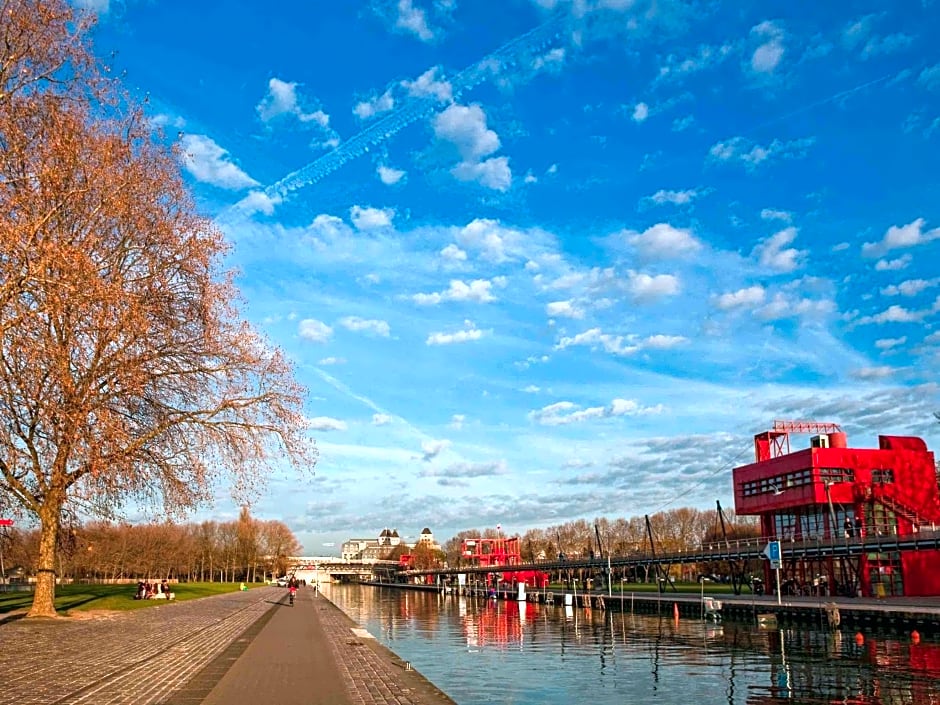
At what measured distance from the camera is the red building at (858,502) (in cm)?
5709

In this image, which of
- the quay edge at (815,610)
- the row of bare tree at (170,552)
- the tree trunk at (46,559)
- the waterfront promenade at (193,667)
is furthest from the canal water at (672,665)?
the row of bare tree at (170,552)

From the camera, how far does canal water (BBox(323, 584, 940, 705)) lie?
21.8 metres

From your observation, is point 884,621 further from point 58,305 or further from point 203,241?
point 58,305

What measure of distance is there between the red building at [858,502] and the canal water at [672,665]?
15911 millimetres

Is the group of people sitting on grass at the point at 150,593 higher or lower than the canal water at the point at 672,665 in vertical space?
higher

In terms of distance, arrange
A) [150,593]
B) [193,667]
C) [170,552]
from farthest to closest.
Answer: [170,552], [150,593], [193,667]

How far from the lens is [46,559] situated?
3241 cm

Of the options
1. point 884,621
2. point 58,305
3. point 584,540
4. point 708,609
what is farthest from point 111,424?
point 584,540

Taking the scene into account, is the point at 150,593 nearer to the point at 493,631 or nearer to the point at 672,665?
the point at 493,631

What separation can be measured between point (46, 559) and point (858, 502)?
55.4 meters

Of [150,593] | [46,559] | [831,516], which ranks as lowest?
[150,593]

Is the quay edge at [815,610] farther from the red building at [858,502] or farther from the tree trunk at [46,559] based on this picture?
the tree trunk at [46,559]

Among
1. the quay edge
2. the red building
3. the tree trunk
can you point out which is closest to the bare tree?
the tree trunk

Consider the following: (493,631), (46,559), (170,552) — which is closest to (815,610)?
(493,631)
